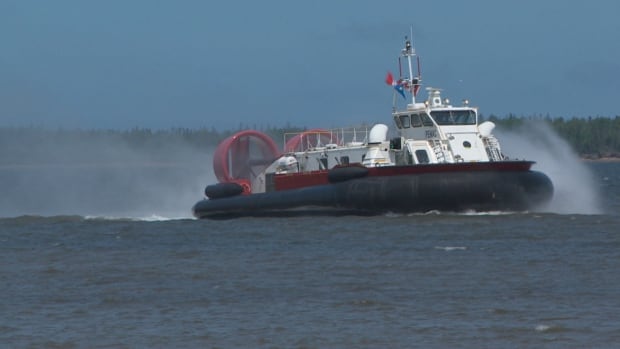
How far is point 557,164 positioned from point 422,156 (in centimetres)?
507

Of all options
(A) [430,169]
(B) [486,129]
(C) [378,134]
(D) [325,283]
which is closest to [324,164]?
(C) [378,134]

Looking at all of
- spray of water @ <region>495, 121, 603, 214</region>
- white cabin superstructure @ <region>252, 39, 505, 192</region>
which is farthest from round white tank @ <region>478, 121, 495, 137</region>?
spray of water @ <region>495, 121, 603, 214</region>

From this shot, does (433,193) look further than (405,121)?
No

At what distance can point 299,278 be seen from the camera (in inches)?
649

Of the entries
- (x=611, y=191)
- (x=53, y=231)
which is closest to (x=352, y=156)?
(x=53, y=231)

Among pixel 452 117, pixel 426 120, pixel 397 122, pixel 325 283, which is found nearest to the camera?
pixel 325 283

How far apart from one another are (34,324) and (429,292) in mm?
4652

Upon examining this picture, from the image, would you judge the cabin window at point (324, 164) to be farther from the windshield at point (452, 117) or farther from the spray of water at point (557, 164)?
the spray of water at point (557, 164)

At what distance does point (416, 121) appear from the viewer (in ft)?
83.6

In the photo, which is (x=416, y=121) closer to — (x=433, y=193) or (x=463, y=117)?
(x=463, y=117)

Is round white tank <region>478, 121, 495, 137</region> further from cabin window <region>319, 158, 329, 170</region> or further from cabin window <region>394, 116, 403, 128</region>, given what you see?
cabin window <region>319, 158, 329, 170</region>

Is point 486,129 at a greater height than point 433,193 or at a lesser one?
greater

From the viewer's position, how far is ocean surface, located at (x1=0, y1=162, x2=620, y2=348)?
12.4 metres

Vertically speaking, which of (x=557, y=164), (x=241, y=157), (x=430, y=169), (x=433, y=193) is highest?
(x=241, y=157)
